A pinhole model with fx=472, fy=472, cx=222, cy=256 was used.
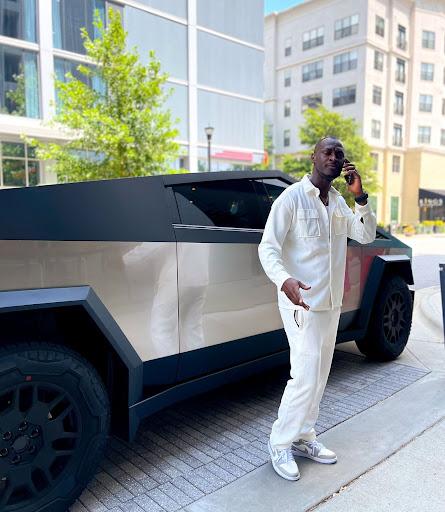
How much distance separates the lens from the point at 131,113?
12.8m

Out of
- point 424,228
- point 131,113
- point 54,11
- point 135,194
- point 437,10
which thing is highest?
point 437,10

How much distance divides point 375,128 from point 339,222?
Result: 39.8 meters

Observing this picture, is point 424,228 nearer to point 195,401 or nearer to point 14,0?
point 14,0

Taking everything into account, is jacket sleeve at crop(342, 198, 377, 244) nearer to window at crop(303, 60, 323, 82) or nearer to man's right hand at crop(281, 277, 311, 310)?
man's right hand at crop(281, 277, 311, 310)

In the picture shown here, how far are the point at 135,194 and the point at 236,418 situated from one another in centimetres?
186

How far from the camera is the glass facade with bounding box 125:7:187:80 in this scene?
23000mm

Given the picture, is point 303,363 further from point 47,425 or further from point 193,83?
point 193,83

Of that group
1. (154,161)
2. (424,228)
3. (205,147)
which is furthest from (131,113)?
(424,228)

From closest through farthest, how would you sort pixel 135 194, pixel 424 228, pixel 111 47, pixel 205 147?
pixel 135 194 → pixel 111 47 → pixel 205 147 → pixel 424 228

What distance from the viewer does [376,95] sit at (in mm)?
38625

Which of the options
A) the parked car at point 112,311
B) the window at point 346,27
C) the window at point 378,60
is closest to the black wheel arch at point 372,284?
the parked car at point 112,311

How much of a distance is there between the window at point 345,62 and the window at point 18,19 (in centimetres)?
2670

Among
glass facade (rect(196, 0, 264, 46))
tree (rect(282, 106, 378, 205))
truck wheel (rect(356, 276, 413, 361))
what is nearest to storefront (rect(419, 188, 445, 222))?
tree (rect(282, 106, 378, 205))

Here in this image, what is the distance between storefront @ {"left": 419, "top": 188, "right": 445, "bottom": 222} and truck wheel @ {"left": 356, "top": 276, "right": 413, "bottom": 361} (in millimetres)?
40897
